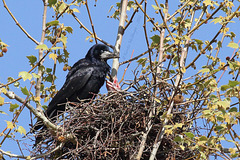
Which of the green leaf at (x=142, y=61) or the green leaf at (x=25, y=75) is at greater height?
the green leaf at (x=142, y=61)

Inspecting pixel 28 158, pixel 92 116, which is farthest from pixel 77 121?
pixel 28 158

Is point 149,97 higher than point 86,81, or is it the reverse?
point 86,81

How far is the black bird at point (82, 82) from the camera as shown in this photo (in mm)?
6540

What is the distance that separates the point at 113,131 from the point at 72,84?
1.55 m

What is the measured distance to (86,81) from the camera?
6.79 meters

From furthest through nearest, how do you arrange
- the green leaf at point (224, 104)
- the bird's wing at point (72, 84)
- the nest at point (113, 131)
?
the bird's wing at point (72, 84) < the nest at point (113, 131) < the green leaf at point (224, 104)

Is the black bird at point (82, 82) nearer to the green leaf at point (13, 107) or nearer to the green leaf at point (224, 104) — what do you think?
the green leaf at point (13, 107)

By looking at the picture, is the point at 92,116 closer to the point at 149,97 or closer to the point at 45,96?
the point at 149,97

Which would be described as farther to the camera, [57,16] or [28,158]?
[57,16]

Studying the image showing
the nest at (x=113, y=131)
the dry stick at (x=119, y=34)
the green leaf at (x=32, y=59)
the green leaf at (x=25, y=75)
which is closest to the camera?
the green leaf at (x=25, y=75)

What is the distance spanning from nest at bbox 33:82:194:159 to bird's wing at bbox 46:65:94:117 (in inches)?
33.4

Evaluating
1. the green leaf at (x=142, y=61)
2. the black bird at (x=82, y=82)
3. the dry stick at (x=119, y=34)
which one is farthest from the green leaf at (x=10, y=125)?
the dry stick at (x=119, y=34)

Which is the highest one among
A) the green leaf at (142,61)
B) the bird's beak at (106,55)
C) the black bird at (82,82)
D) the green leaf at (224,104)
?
the bird's beak at (106,55)

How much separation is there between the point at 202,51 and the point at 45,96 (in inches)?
106
